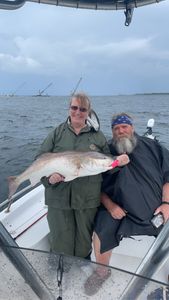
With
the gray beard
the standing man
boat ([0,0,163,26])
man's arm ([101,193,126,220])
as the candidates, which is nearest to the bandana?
the gray beard

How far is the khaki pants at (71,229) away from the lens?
10.4 feet

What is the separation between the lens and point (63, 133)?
3.12 m

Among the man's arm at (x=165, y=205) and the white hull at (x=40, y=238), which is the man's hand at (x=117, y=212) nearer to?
the man's arm at (x=165, y=205)

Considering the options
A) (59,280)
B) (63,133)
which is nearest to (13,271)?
(59,280)

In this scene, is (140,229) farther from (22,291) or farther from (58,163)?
(22,291)

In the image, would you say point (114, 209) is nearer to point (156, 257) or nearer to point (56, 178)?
point (56, 178)

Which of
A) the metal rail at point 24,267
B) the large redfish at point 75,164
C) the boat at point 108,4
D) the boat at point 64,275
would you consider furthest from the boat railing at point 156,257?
the boat at point 108,4

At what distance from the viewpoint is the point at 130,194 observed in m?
3.15

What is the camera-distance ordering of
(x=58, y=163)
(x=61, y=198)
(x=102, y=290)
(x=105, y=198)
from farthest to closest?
(x=105, y=198)
(x=61, y=198)
(x=58, y=163)
(x=102, y=290)

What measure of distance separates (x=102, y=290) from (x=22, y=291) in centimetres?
40

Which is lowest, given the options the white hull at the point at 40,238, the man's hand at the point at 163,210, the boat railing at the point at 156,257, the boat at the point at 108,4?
the white hull at the point at 40,238

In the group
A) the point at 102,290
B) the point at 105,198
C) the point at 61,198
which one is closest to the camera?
the point at 102,290

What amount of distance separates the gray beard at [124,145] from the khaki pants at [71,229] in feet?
1.96

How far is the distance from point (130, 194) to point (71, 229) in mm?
624
